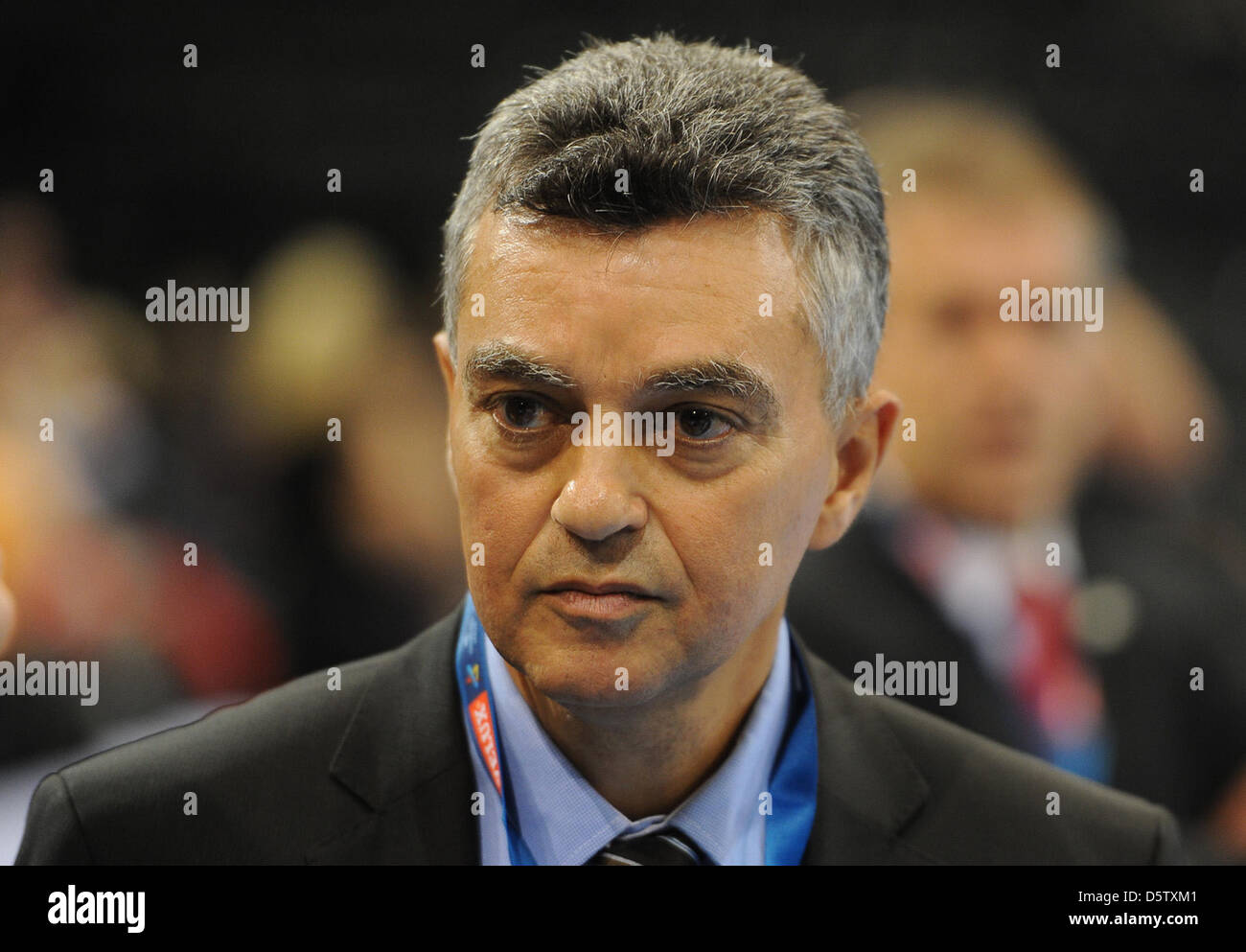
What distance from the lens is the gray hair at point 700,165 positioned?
63.1 inches

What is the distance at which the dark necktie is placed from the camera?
1.80 metres

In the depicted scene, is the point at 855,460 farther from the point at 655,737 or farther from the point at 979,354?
the point at 979,354

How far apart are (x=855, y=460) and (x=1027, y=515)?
3.97ft

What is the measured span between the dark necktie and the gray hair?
2.14ft

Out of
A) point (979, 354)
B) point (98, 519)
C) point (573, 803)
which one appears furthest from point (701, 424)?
point (98, 519)

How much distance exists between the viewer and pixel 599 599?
158 centimetres

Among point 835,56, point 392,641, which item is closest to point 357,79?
point 835,56

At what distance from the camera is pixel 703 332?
1.58 m

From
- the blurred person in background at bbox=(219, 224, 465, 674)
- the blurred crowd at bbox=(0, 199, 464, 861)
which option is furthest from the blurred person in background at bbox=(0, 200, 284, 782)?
the blurred person in background at bbox=(219, 224, 465, 674)

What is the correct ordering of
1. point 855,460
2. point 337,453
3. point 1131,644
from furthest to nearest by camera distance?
point 1131,644, point 337,453, point 855,460

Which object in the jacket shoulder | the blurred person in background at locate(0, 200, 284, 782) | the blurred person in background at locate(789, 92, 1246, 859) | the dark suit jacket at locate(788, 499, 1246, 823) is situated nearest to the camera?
the jacket shoulder

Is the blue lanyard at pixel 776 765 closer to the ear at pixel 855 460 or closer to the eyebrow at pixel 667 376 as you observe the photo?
the ear at pixel 855 460

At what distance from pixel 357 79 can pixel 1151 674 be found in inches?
86.9

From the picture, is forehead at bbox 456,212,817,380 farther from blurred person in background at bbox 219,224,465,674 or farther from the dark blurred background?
blurred person in background at bbox 219,224,465,674
